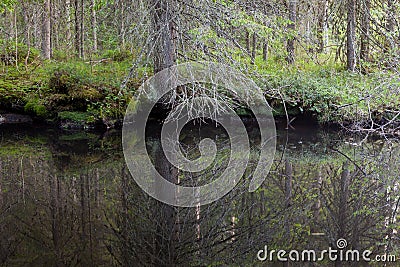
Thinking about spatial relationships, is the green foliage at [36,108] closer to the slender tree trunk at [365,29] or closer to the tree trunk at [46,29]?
the tree trunk at [46,29]

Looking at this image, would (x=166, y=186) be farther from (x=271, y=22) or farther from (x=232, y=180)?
(x=271, y=22)

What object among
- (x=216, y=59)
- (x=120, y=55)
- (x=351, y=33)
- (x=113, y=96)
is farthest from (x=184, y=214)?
(x=120, y=55)

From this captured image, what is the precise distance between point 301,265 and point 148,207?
1713 mm

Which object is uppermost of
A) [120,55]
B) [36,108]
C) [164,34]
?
[120,55]

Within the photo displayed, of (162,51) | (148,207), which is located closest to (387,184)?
(148,207)

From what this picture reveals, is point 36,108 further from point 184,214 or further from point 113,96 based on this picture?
point 184,214

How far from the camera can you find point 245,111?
11.1 m

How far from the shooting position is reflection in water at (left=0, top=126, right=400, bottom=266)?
3250mm

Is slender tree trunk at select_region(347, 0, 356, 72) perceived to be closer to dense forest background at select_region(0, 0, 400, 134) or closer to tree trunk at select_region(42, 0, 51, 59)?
dense forest background at select_region(0, 0, 400, 134)

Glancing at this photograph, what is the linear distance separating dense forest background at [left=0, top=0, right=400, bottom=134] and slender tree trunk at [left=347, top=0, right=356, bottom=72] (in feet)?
0.09

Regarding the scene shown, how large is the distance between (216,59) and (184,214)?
13.9 feet

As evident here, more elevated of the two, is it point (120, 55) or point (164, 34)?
point (120, 55)

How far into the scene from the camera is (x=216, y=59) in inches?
303

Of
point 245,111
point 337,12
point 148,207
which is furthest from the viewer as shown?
point 337,12
